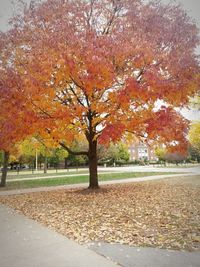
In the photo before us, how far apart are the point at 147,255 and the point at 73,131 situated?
963cm

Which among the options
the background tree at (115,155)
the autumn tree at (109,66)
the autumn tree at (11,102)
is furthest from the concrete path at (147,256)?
the background tree at (115,155)

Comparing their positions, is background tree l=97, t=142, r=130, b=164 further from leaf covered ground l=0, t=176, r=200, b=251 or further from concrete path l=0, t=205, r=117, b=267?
concrete path l=0, t=205, r=117, b=267

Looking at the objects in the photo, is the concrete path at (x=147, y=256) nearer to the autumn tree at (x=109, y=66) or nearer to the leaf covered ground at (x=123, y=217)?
the leaf covered ground at (x=123, y=217)

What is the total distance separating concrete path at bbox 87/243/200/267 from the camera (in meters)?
5.20

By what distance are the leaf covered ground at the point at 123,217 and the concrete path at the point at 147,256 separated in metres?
0.38

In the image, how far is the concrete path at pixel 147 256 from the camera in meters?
5.20

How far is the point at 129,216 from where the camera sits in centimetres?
940

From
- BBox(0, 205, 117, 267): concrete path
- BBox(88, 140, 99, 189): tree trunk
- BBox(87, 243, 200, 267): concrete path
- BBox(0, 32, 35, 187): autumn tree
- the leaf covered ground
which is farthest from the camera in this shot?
BBox(88, 140, 99, 189): tree trunk

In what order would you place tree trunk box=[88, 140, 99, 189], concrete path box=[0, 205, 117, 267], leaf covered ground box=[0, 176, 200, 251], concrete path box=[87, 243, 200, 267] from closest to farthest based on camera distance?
concrete path box=[87, 243, 200, 267]
concrete path box=[0, 205, 117, 267]
leaf covered ground box=[0, 176, 200, 251]
tree trunk box=[88, 140, 99, 189]

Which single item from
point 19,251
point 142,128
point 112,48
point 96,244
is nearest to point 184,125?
point 142,128

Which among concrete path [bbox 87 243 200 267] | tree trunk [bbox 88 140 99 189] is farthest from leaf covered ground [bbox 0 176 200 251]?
tree trunk [bbox 88 140 99 189]

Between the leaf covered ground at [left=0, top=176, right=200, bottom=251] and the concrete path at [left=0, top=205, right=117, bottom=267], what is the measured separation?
20.8 inches

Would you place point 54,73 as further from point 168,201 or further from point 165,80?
point 168,201

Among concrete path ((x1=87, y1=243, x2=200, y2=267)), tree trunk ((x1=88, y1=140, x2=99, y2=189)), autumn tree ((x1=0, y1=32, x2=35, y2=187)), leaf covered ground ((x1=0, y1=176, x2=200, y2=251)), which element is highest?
autumn tree ((x1=0, y1=32, x2=35, y2=187))
